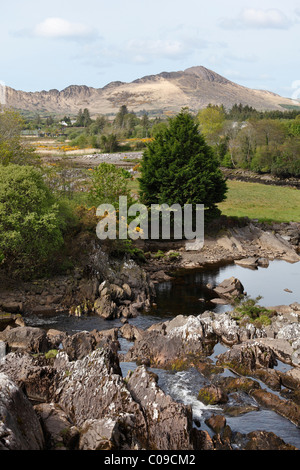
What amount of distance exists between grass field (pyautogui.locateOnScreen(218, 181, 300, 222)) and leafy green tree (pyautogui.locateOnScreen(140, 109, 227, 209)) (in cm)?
1023

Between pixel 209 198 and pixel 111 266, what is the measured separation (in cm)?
1699

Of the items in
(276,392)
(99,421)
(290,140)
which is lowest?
(276,392)

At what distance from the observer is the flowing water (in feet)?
60.6

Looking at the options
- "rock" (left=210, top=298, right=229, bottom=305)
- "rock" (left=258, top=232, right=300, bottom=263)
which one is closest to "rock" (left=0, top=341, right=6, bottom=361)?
"rock" (left=210, top=298, right=229, bottom=305)

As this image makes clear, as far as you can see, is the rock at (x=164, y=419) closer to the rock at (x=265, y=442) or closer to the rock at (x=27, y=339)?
the rock at (x=265, y=442)

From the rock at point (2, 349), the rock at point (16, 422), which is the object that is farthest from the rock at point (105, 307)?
the rock at point (16, 422)

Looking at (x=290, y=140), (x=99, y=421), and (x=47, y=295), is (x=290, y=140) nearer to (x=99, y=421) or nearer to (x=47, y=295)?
(x=47, y=295)

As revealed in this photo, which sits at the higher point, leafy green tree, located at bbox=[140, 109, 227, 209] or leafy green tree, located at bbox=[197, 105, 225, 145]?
leafy green tree, located at bbox=[197, 105, 225, 145]

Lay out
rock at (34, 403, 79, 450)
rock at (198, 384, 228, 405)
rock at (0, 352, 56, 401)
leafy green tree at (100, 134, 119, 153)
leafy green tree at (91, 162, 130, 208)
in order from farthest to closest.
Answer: leafy green tree at (100, 134, 119, 153)
leafy green tree at (91, 162, 130, 208)
rock at (198, 384, 228, 405)
rock at (0, 352, 56, 401)
rock at (34, 403, 79, 450)

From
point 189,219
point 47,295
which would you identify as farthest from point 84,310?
point 189,219

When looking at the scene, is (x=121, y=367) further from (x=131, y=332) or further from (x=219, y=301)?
(x=219, y=301)

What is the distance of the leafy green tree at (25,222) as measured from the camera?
30.5 metres

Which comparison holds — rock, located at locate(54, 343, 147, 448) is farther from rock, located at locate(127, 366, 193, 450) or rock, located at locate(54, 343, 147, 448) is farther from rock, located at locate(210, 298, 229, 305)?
rock, located at locate(210, 298, 229, 305)

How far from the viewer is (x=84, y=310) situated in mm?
31047
